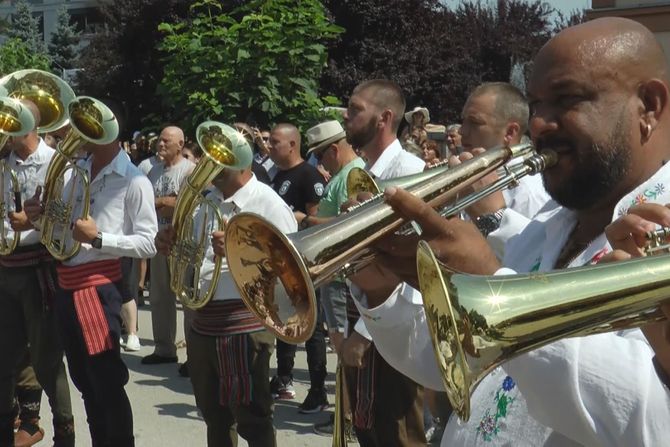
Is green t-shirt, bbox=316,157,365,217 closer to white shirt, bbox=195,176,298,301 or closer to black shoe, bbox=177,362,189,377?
white shirt, bbox=195,176,298,301

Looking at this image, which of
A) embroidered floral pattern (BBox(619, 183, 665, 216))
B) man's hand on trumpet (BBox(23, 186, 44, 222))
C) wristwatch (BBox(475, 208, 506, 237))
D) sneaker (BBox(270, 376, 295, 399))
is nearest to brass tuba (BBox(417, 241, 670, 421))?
embroidered floral pattern (BBox(619, 183, 665, 216))

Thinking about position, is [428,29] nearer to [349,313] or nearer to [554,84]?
[349,313]

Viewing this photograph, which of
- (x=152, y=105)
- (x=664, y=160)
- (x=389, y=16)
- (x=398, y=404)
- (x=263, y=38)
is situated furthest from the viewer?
(x=389, y=16)

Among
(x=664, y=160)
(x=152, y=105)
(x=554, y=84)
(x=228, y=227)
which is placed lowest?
(x=152, y=105)

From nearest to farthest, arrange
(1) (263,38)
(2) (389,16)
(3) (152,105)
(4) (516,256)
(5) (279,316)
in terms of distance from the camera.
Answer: (4) (516,256)
(5) (279,316)
(1) (263,38)
(3) (152,105)
(2) (389,16)

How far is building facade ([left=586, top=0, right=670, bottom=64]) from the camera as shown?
14336 mm

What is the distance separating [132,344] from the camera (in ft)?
26.1

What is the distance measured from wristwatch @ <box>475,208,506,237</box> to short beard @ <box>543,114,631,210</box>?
50.7 inches

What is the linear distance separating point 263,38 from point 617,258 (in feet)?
20.0


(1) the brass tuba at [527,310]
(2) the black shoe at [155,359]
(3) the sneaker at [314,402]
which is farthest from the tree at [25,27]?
(1) the brass tuba at [527,310]

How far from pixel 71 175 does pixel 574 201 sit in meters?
3.70

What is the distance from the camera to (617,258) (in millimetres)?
1461

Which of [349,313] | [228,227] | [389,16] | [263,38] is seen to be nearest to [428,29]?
[389,16]

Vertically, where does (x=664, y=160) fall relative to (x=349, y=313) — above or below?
above
